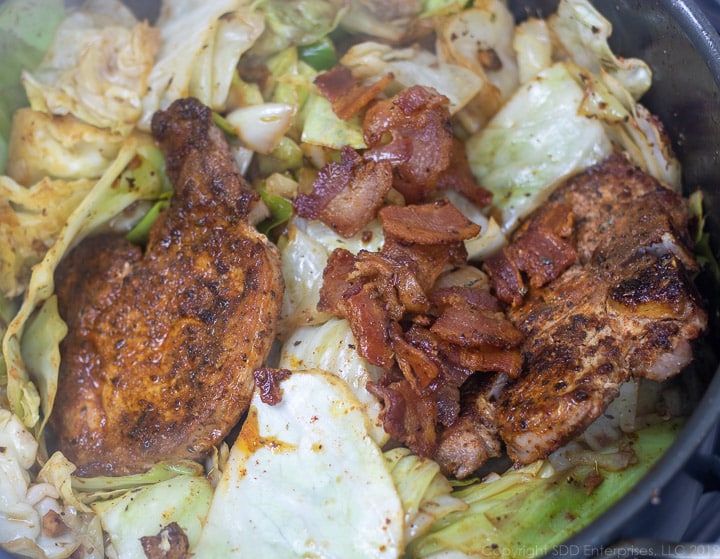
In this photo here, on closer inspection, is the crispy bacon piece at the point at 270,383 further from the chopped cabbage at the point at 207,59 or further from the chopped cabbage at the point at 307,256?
the chopped cabbage at the point at 207,59

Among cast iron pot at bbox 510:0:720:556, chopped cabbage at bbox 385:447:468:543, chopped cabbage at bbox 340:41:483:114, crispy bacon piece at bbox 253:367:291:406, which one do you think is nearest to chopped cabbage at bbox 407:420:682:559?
chopped cabbage at bbox 385:447:468:543

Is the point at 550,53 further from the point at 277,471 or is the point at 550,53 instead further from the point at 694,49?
the point at 277,471

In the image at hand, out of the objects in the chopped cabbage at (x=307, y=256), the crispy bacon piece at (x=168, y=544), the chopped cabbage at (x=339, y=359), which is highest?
the chopped cabbage at (x=307, y=256)

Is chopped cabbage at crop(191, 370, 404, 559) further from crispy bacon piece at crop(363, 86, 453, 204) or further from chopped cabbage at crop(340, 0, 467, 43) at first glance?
chopped cabbage at crop(340, 0, 467, 43)

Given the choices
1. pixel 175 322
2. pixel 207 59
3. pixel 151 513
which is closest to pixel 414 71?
pixel 207 59

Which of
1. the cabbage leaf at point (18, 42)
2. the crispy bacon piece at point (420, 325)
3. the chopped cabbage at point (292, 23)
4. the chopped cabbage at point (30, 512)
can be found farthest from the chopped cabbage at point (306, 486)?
the cabbage leaf at point (18, 42)

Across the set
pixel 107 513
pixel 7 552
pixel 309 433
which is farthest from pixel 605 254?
pixel 7 552

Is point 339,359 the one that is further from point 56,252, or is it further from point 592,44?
point 592,44
